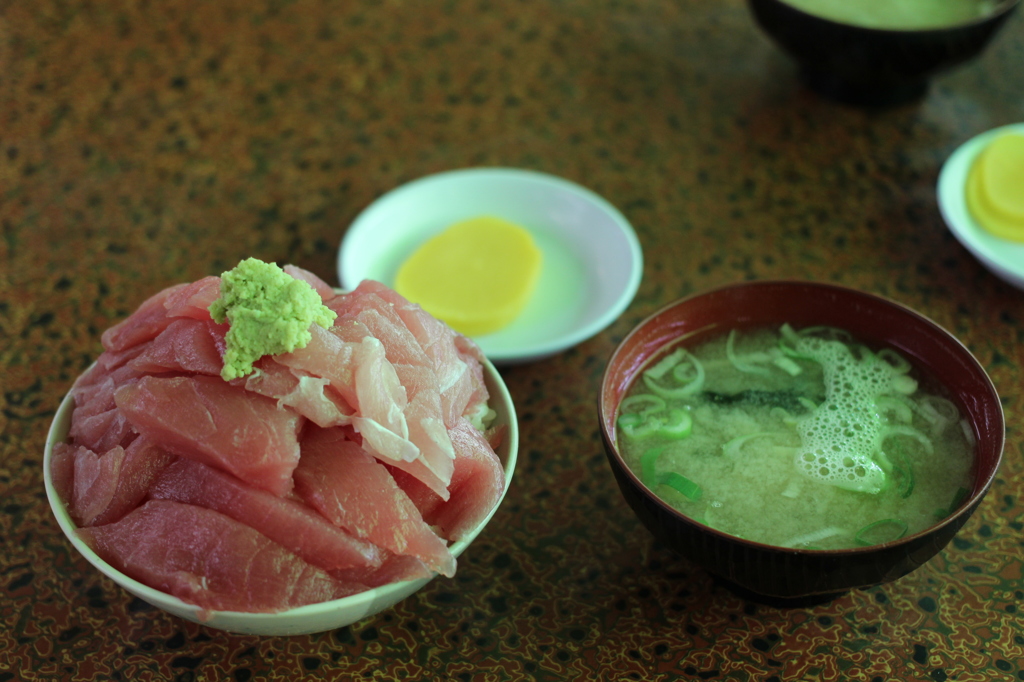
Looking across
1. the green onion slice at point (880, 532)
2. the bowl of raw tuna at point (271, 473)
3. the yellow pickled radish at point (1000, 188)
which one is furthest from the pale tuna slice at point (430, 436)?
the yellow pickled radish at point (1000, 188)

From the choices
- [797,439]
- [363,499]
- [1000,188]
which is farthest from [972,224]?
[363,499]

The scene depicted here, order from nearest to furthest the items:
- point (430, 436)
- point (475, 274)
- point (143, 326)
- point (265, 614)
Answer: point (265, 614) → point (430, 436) → point (143, 326) → point (475, 274)

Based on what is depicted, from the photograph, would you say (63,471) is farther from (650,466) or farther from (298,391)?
(650,466)

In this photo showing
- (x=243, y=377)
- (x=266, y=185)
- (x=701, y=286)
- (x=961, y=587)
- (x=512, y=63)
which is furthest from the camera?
(x=512, y=63)

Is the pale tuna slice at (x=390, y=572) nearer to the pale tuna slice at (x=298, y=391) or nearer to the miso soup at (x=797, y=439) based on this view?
the pale tuna slice at (x=298, y=391)

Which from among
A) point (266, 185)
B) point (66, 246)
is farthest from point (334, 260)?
point (66, 246)

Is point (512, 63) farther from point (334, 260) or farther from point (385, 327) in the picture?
point (385, 327)

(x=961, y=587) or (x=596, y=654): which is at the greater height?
(x=596, y=654)
